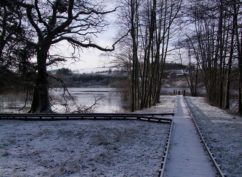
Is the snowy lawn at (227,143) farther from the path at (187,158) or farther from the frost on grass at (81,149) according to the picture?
the frost on grass at (81,149)

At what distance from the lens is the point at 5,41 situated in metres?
23.4

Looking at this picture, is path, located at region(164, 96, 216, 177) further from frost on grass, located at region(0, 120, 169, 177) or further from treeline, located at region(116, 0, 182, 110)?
treeline, located at region(116, 0, 182, 110)

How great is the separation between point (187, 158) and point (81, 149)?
3.46 metres

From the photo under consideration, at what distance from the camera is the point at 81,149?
10.9 m

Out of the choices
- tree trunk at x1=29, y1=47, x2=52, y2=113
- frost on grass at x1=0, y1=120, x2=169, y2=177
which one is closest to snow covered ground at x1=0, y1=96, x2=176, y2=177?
frost on grass at x1=0, y1=120, x2=169, y2=177

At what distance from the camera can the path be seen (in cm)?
805

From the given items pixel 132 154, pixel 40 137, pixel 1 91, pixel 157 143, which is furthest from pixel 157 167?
pixel 1 91

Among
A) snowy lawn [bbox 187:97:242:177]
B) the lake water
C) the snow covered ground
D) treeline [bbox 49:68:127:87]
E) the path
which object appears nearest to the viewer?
the path

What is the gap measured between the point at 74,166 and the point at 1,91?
18.3 metres

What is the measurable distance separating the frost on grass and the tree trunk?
7895mm

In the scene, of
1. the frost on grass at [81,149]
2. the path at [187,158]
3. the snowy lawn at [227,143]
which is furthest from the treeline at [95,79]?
the path at [187,158]

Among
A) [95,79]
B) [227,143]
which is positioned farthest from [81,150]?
[95,79]

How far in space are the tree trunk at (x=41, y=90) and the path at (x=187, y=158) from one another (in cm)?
1303

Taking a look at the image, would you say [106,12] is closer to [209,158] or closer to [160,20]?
[160,20]
